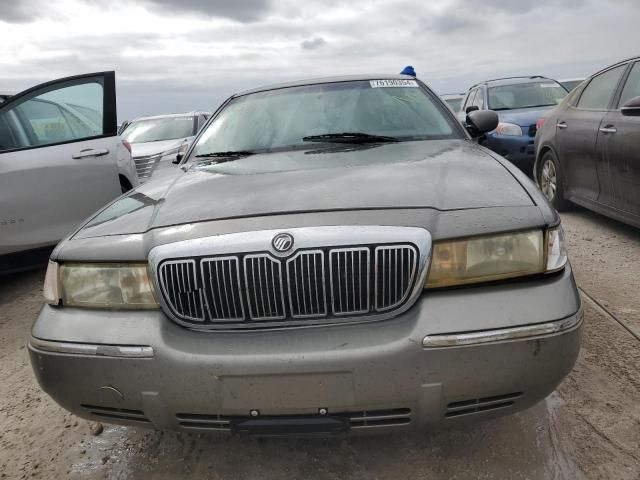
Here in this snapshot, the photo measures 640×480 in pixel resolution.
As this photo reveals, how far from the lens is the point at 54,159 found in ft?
13.4

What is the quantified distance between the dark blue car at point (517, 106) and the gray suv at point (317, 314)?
5.99m

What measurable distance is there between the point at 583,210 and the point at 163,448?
16.3ft

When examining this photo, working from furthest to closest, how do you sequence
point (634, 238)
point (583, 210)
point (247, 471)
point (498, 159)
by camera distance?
point (583, 210)
point (634, 238)
point (498, 159)
point (247, 471)

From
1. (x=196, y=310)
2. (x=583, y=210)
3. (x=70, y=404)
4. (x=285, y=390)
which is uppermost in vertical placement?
(x=196, y=310)

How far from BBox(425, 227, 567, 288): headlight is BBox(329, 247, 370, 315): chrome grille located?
0.21 metres

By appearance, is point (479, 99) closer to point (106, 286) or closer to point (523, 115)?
point (523, 115)

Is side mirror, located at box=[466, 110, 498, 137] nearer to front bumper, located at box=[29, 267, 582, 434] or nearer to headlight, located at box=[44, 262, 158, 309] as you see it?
front bumper, located at box=[29, 267, 582, 434]

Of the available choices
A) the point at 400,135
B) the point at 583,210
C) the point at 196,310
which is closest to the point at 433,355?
the point at 196,310

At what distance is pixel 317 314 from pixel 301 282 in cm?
12

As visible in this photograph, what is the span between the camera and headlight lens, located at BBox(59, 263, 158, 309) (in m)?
1.77

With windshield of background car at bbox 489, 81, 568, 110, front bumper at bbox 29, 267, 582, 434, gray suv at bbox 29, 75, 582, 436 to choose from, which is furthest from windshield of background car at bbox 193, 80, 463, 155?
windshield of background car at bbox 489, 81, 568, 110

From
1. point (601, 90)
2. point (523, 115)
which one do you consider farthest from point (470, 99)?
point (601, 90)

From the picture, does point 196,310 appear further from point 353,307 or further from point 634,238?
point 634,238

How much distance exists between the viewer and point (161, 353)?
64.7 inches
